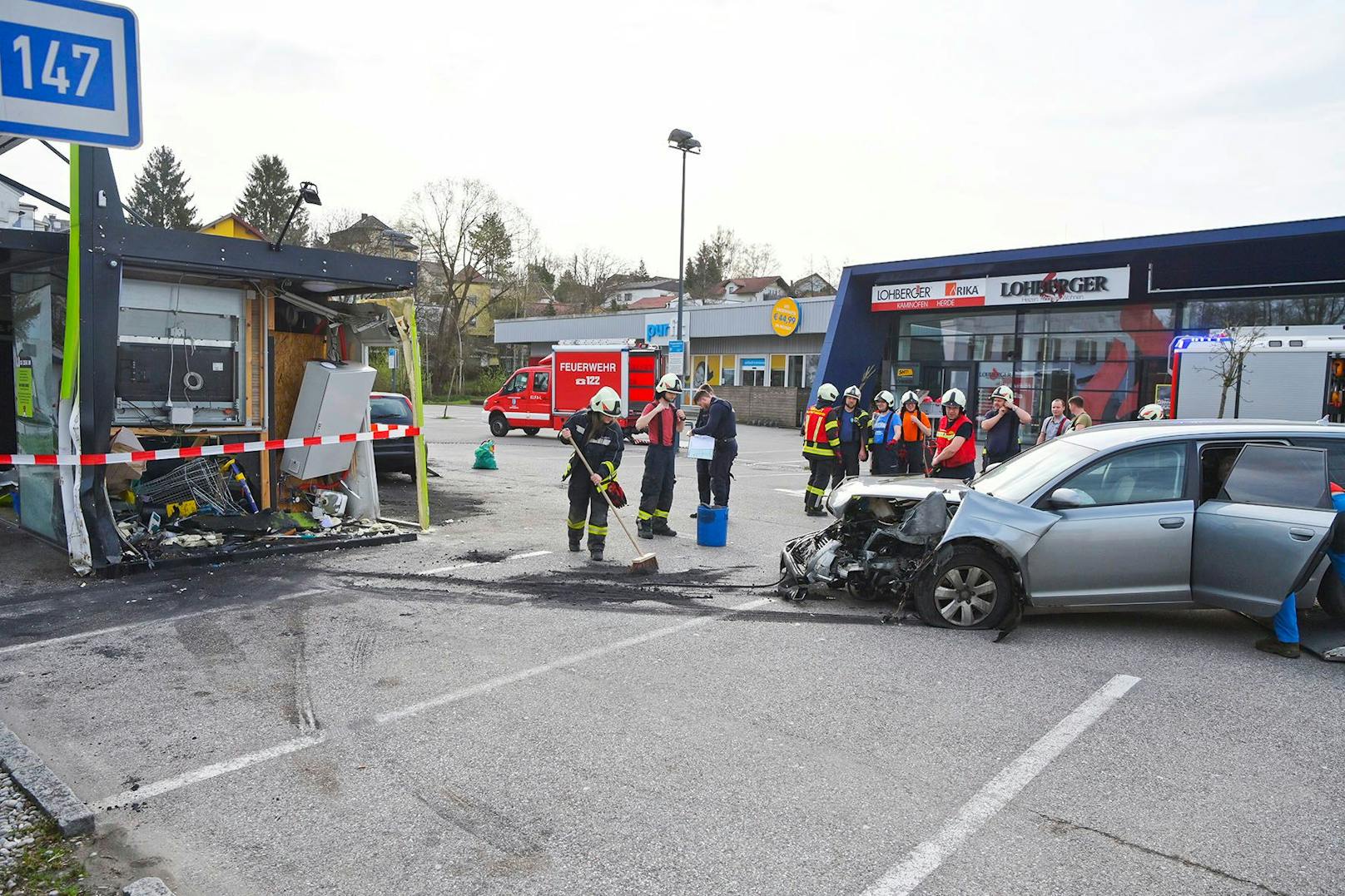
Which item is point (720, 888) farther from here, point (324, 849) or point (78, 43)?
point (78, 43)

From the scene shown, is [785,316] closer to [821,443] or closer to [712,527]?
[821,443]

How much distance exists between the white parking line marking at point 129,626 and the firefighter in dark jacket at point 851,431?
725 centimetres

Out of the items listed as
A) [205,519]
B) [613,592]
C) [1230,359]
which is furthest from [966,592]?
[1230,359]

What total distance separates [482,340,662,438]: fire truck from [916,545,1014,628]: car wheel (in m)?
19.8

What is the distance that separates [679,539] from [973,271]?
42.0 ft

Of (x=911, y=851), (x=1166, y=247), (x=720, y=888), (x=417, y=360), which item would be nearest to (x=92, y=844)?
(x=720, y=888)

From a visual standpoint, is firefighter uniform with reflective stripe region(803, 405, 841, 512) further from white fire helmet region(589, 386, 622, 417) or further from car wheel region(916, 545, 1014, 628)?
car wheel region(916, 545, 1014, 628)

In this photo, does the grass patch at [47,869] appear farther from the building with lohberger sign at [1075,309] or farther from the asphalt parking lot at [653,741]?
the building with lohberger sign at [1075,309]

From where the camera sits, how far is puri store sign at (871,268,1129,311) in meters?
18.6

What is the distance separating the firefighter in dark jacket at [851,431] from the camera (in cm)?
1263

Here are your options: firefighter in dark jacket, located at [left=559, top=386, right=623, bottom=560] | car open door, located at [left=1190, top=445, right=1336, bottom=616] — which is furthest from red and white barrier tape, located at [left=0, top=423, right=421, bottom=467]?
car open door, located at [left=1190, top=445, right=1336, bottom=616]

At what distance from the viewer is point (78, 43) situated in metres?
4.05

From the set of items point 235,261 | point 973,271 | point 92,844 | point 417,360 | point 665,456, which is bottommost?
point 92,844

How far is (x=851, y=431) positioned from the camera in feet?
42.5
